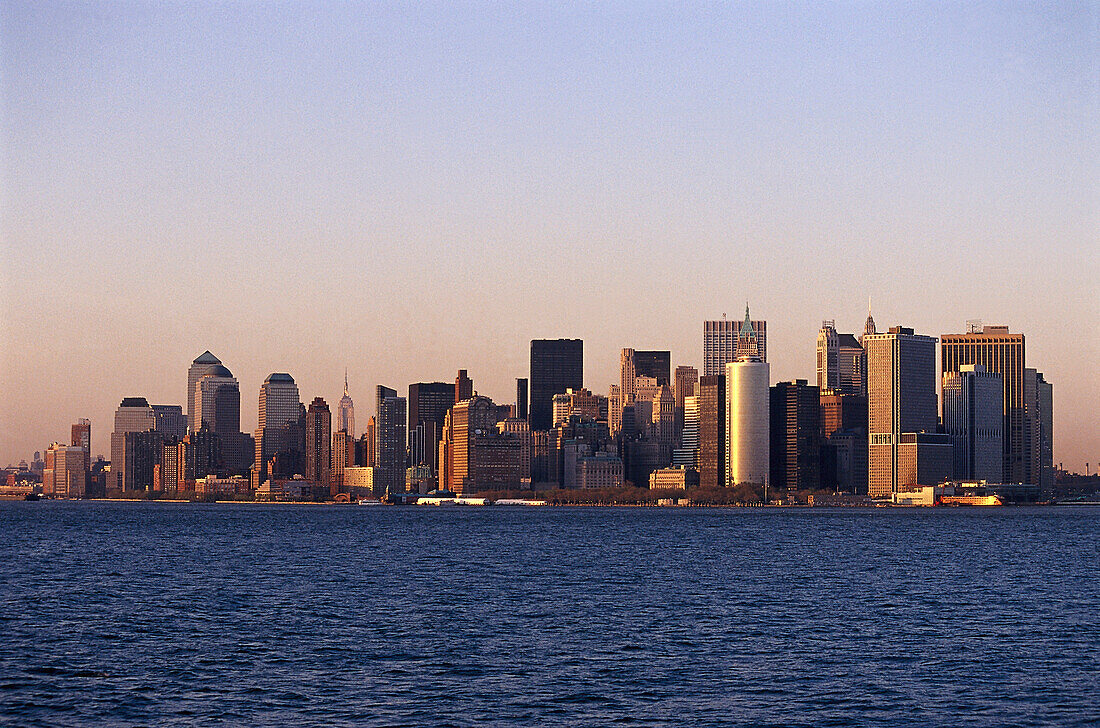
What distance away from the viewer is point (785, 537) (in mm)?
181375

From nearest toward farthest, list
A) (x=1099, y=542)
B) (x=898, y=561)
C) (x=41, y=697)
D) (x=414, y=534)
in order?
(x=41, y=697)
(x=898, y=561)
(x=1099, y=542)
(x=414, y=534)

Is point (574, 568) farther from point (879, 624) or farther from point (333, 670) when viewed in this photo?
point (333, 670)

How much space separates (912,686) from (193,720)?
25651mm

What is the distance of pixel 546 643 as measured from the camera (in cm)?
6362

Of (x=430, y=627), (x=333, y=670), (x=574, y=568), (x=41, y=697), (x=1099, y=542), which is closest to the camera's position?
(x=41, y=697)

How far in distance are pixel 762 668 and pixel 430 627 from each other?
18511 mm

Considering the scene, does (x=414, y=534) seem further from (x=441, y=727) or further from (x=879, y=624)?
(x=441, y=727)

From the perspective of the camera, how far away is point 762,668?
57094 millimetres

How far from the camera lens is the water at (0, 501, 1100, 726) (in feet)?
159

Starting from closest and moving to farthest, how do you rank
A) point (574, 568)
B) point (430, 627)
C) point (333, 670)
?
point (333, 670) < point (430, 627) < point (574, 568)

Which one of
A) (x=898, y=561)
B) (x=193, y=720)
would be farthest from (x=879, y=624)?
Result: (x=898, y=561)

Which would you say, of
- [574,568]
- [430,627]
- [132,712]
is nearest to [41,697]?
[132,712]

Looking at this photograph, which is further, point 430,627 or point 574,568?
point 574,568

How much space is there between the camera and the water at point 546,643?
48.4 metres
